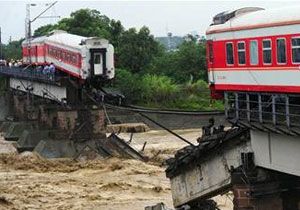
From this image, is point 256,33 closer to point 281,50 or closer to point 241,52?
point 241,52

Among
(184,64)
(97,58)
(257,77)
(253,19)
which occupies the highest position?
(253,19)

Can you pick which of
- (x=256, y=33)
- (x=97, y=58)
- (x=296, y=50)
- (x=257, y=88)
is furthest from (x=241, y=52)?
(x=97, y=58)

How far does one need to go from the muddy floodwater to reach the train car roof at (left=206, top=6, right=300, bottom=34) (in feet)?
35.0

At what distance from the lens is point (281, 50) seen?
1616 centimetres

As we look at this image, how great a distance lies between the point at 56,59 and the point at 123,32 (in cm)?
3767

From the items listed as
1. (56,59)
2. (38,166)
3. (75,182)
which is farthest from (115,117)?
(75,182)

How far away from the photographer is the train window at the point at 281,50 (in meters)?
16.0

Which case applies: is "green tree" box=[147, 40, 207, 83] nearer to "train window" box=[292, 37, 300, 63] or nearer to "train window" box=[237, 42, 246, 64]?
"train window" box=[237, 42, 246, 64]

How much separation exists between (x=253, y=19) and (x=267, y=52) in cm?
114

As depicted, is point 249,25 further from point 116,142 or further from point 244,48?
point 116,142

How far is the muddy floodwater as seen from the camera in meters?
30.7

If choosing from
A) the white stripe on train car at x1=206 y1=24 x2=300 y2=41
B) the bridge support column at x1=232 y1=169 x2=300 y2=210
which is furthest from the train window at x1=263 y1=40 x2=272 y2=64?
the bridge support column at x1=232 y1=169 x2=300 y2=210

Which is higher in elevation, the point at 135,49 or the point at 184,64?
the point at 135,49

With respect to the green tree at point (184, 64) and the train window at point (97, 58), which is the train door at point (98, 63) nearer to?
the train window at point (97, 58)
